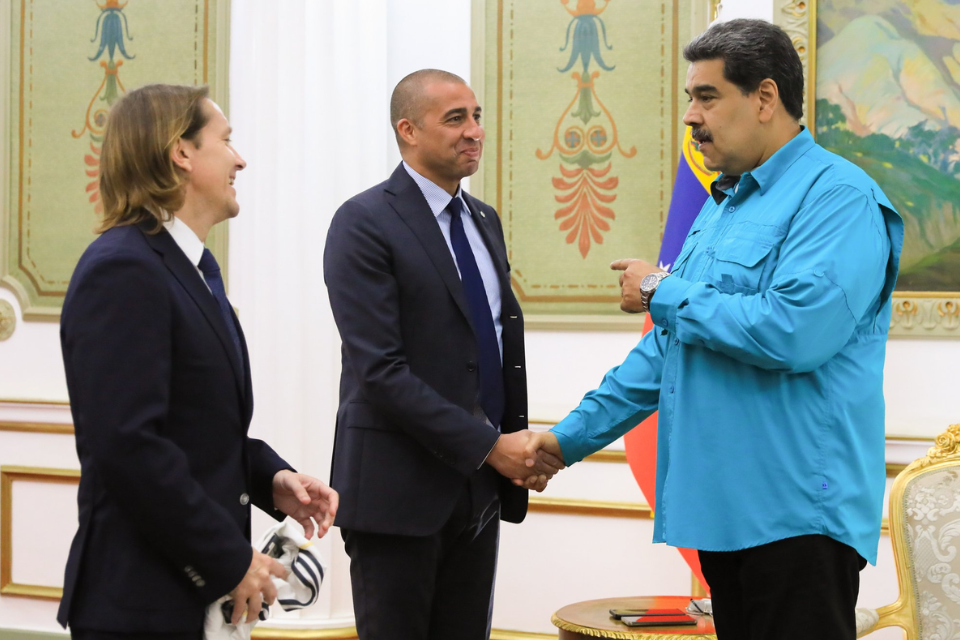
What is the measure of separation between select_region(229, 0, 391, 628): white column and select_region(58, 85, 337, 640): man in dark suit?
210 cm

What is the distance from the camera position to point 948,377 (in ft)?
10.7

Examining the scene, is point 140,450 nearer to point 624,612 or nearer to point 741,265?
point 741,265

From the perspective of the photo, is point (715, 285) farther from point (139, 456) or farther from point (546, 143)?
point (546, 143)

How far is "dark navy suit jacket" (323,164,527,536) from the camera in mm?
2150

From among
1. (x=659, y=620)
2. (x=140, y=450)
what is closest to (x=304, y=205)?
(x=659, y=620)

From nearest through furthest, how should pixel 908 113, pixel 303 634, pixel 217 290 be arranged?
1. pixel 217 290
2. pixel 908 113
3. pixel 303 634

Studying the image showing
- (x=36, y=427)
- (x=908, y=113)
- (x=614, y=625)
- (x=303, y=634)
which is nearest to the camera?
(x=614, y=625)

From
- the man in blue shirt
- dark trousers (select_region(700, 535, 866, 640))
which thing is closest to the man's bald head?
the man in blue shirt

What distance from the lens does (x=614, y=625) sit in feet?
8.54

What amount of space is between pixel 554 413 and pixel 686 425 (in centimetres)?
189

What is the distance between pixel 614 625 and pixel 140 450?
1.60m

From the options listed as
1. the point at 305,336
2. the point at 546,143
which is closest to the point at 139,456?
the point at 305,336

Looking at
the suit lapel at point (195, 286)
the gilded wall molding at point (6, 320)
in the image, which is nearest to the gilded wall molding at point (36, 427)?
the gilded wall molding at point (6, 320)

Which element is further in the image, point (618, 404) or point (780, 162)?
point (618, 404)
